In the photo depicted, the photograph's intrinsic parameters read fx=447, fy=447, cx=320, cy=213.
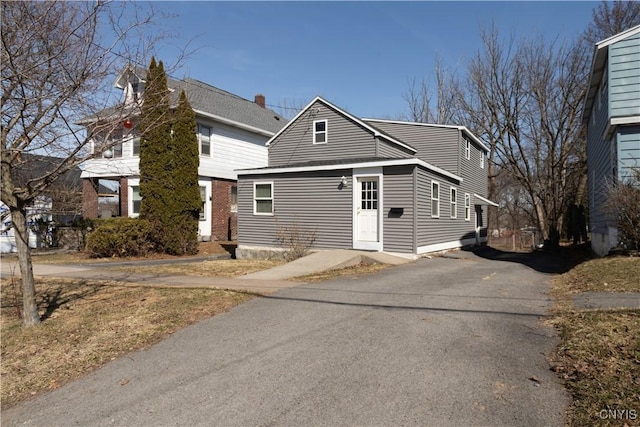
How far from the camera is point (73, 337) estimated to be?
20.4 ft

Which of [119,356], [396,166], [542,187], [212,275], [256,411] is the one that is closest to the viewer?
[256,411]

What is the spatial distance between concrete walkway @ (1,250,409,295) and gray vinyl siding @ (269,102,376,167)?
5.49 meters

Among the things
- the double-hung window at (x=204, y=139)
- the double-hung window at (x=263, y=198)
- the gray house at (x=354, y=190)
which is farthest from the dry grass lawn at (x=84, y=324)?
the double-hung window at (x=204, y=139)

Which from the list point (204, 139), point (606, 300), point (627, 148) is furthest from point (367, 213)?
point (204, 139)

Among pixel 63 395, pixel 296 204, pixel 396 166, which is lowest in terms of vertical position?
pixel 63 395

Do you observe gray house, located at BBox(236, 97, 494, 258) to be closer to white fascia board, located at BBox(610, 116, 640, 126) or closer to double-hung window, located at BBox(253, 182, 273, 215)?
double-hung window, located at BBox(253, 182, 273, 215)

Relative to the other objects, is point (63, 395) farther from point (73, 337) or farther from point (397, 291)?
point (397, 291)

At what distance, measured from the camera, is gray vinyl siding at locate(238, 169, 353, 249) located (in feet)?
50.3

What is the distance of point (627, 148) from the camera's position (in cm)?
1235

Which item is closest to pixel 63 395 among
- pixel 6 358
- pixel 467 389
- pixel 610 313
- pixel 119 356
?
pixel 119 356

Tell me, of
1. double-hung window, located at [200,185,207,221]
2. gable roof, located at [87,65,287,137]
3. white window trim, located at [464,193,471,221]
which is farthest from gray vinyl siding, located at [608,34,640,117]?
double-hung window, located at [200,185,207,221]

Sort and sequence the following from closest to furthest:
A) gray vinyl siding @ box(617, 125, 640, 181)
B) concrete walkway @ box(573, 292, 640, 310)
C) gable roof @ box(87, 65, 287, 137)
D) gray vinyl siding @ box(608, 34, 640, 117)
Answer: concrete walkway @ box(573, 292, 640, 310), gray vinyl siding @ box(617, 125, 640, 181), gray vinyl siding @ box(608, 34, 640, 117), gable roof @ box(87, 65, 287, 137)

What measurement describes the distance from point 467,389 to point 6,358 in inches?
218

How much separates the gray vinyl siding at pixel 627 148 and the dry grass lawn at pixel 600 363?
628 cm
